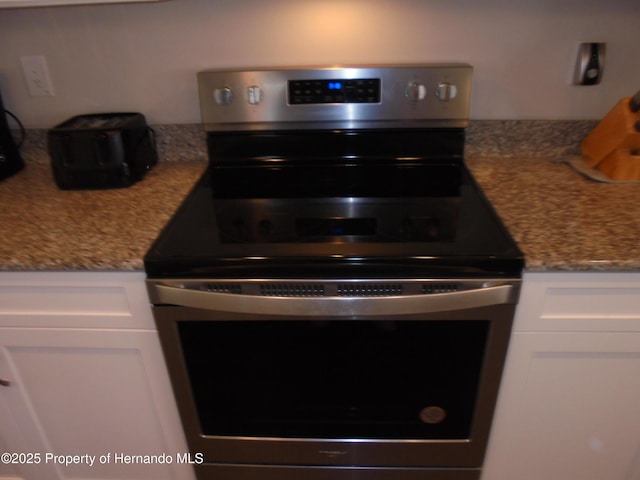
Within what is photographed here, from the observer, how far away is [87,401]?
1.13m

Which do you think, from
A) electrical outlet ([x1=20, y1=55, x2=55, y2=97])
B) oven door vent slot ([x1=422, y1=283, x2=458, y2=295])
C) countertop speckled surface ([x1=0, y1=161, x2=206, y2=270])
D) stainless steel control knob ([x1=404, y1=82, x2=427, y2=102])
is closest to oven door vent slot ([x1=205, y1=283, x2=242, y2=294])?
countertop speckled surface ([x1=0, y1=161, x2=206, y2=270])

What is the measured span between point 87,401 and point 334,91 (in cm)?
102

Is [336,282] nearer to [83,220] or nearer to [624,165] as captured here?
[83,220]

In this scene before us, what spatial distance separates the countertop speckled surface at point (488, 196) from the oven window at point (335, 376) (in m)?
0.22

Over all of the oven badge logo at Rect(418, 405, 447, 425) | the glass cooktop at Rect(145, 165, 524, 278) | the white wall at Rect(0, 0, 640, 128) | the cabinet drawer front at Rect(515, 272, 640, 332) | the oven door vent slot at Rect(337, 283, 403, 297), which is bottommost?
the oven badge logo at Rect(418, 405, 447, 425)

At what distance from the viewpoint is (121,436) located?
119cm

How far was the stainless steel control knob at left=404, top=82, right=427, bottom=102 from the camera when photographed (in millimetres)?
1234

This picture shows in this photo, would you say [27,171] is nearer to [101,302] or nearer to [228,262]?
[101,302]

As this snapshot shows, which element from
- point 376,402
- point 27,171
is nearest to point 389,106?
point 376,402

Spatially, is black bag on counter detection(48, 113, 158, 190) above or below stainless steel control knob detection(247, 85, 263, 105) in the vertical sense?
below

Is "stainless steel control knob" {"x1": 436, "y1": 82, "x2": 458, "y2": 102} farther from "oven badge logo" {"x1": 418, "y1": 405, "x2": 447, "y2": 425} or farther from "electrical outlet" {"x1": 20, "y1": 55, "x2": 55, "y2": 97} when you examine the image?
"electrical outlet" {"x1": 20, "y1": 55, "x2": 55, "y2": 97}

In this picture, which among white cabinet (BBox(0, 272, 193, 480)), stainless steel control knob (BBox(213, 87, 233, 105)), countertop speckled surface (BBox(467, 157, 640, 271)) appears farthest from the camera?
stainless steel control knob (BBox(213, 87, 233, 105))

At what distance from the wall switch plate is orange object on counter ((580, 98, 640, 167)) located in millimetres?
114

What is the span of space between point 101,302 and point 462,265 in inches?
30.0
